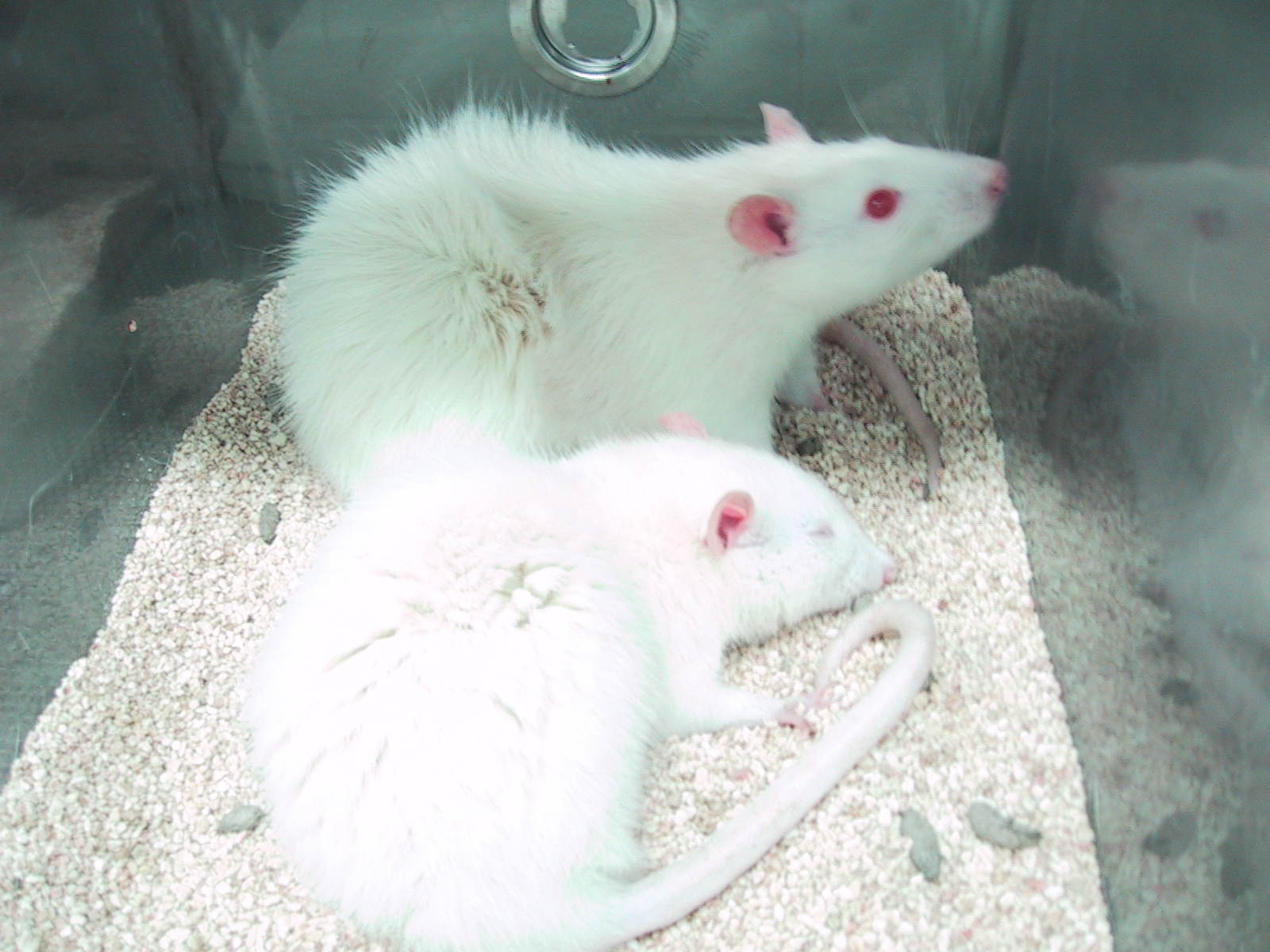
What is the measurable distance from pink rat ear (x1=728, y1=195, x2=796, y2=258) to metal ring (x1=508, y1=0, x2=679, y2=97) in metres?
0.88

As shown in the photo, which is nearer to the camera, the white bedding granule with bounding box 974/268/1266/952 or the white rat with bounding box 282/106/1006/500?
the white bedding granule with bounding box 974/268/1266/952

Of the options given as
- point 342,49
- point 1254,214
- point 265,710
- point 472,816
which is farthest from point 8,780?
point 1254,214

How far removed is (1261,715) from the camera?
5.76 feet

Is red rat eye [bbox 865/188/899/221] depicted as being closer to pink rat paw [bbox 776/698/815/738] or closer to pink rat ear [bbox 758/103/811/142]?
pink rat ear [bbox 758/103/811/142]

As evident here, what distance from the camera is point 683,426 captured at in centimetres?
312

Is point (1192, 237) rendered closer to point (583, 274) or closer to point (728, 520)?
point (728, 520)

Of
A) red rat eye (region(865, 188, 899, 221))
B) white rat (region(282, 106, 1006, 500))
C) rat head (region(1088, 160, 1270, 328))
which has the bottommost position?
white rat (region(282, 106, 1006, 500))

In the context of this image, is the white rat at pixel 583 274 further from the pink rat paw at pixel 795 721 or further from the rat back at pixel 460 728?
the pink rat paw at pixel 795 721

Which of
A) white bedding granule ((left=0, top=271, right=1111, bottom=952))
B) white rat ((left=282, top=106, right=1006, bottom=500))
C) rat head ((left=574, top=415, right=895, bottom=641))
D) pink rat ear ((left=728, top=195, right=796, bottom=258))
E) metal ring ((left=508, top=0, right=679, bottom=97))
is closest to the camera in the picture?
white bedding granule ((left=0, top=271, right=1111, bottom=952))

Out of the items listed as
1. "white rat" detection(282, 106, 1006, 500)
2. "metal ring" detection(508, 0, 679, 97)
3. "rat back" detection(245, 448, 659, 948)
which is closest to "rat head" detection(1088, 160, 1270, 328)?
"white rat" detection(282, 106, 1006, 500)

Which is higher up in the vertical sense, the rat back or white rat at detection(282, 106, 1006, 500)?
white rat at detection(282, 106, 1006, 500)

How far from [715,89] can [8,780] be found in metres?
2.90

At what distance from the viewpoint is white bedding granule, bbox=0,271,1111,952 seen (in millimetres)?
2279

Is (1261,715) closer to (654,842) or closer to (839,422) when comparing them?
(654,842)
